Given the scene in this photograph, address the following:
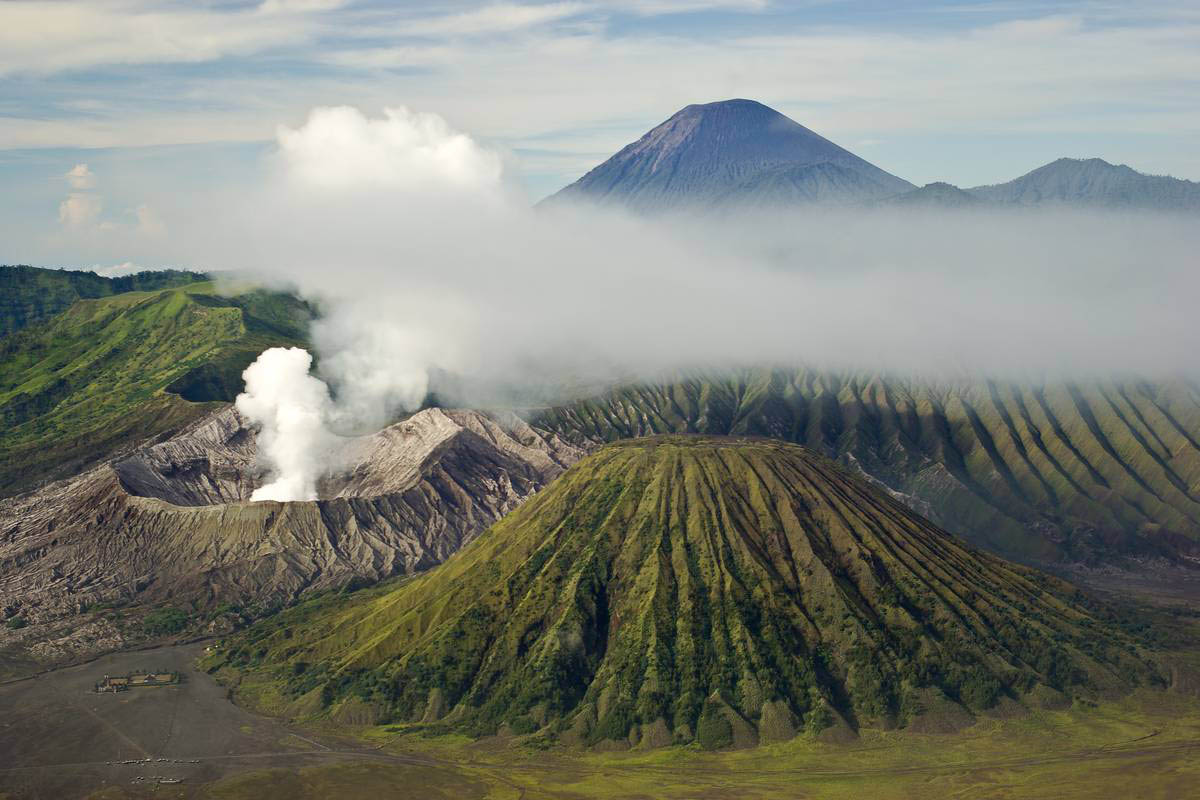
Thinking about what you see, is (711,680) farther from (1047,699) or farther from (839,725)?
(1047,699)

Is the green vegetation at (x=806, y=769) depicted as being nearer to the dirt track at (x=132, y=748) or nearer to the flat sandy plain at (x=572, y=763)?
the flat sandy plain at (x=572, y=763)

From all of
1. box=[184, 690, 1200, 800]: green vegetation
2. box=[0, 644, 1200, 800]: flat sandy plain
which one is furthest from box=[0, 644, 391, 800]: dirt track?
box=[184, 690, 1200, 800]: green vegetation

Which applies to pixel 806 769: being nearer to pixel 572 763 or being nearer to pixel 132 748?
pixel 572 763

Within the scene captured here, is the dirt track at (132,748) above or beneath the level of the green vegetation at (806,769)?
above

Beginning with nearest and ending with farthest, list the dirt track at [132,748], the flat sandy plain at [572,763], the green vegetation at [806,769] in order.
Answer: the green vegetation at [806,769] < the flat sandy plain at [572,763] < the dirt track at [132,748]

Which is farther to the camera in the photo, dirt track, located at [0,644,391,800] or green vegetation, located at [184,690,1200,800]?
dirt track, located at [0,644,391,800]

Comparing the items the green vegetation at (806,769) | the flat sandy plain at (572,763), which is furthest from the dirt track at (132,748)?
the green vegetation at (806,769)

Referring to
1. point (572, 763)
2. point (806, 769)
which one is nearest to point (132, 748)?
point (572, 763)

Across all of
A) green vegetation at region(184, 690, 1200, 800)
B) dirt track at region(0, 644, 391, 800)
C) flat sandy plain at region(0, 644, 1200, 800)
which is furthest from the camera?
dirt track at region(0, 644, 391, 800)

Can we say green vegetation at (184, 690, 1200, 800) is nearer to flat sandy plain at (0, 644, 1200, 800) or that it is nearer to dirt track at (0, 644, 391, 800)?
flat sandy plain at (0, 644, 1200, 800)
